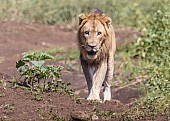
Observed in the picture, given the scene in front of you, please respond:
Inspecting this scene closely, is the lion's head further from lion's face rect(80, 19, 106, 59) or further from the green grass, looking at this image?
the green grass

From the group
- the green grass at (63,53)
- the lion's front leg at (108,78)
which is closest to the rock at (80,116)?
the lion's front leg at (108,78)

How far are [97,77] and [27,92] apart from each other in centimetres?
113

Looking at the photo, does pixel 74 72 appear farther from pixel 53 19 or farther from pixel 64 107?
pixel 53 19

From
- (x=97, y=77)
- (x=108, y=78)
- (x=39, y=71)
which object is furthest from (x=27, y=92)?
(x=108, y=78)

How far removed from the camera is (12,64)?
13.3 m

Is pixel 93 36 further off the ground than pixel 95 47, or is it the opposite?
pixel 93 36

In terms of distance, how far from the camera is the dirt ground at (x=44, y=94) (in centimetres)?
685

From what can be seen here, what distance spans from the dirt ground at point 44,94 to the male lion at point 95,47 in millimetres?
389

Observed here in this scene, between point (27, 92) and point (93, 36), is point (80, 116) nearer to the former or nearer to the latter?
point (27, 92)

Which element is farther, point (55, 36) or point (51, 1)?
point (51, 1)

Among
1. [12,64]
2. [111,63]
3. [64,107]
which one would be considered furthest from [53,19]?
[64,107]

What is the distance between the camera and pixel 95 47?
8.23 meters

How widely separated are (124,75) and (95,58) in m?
3.83

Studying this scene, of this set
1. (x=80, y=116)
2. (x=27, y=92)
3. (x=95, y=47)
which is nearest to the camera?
(x=80, y=116)
